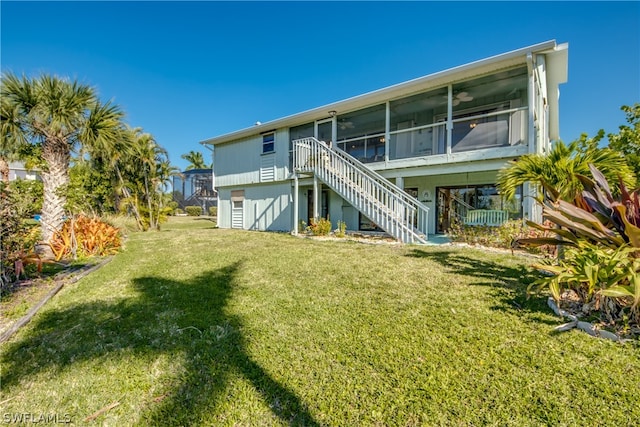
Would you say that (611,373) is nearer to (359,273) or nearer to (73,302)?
(359,273)

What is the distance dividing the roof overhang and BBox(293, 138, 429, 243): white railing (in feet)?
5.15

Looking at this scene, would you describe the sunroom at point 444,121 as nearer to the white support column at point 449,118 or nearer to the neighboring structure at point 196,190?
the white support column at point 449,118

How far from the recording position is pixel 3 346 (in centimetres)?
298

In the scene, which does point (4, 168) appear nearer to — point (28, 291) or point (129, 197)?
point (129, 197)

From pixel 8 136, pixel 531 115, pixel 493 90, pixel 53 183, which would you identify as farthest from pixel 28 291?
pixel 493 90

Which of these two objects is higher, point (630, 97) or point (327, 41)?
point (327, 41)

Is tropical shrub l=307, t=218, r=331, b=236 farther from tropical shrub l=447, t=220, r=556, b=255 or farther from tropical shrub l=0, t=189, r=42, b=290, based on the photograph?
tropical shrub l=0, t=189, r=42, b=290

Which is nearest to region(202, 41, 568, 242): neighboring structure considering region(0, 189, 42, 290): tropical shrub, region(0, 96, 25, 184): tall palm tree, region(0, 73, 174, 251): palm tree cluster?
region(0, 73, 174, 251): palm tree cluster

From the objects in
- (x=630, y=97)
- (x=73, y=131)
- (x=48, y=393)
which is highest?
(x=630, y=97)

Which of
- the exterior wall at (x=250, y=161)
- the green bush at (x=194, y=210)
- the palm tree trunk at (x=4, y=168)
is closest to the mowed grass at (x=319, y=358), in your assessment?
the palm tree trunk at (x=4, y=168)

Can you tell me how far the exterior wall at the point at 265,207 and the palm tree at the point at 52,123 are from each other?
7471 millimetres

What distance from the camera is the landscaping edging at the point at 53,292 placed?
127 inches

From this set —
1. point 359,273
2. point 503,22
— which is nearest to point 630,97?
point 503,22

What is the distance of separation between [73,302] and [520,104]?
1289 cm
